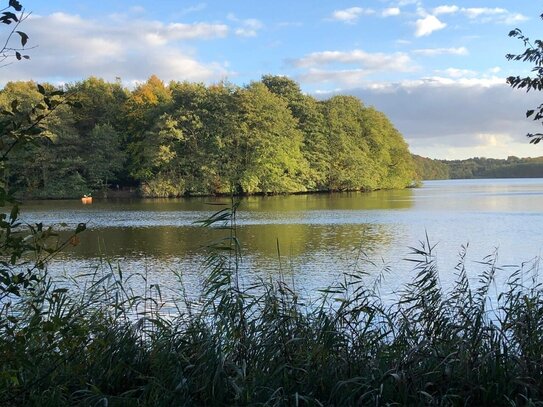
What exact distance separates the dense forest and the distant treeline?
83.3 m

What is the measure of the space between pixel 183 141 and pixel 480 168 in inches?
4667

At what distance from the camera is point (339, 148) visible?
58.1 m

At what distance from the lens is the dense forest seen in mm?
47469

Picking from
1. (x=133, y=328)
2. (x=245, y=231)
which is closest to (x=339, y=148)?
(x=245, y=231)

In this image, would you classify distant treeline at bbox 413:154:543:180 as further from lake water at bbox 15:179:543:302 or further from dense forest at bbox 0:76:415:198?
lake water at bbox 15:179:543:302

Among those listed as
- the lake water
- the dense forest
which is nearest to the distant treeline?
the dense forest

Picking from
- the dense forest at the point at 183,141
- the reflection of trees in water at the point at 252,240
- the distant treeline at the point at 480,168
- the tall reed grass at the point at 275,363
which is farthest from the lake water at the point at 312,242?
the distant treeline at the point at 480,168

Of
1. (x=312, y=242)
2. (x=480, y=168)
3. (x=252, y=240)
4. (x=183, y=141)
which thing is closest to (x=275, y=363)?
(x=312, y=242)

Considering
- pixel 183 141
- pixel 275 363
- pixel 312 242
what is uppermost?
pixel 183 141

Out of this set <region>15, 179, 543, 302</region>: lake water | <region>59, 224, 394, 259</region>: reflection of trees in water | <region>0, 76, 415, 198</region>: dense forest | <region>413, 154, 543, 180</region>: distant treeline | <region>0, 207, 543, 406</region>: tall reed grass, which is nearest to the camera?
<region>0, 207, 543, 406</region>: tall reed grass

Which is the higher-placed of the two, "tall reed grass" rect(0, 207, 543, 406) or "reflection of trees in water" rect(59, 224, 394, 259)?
"tall reed grass" rect(0, 207, 543, 406)

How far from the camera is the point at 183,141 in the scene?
48062mm

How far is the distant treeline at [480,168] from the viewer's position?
130750mm

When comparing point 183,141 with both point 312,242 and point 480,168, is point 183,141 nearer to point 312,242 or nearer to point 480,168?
point 312,242
